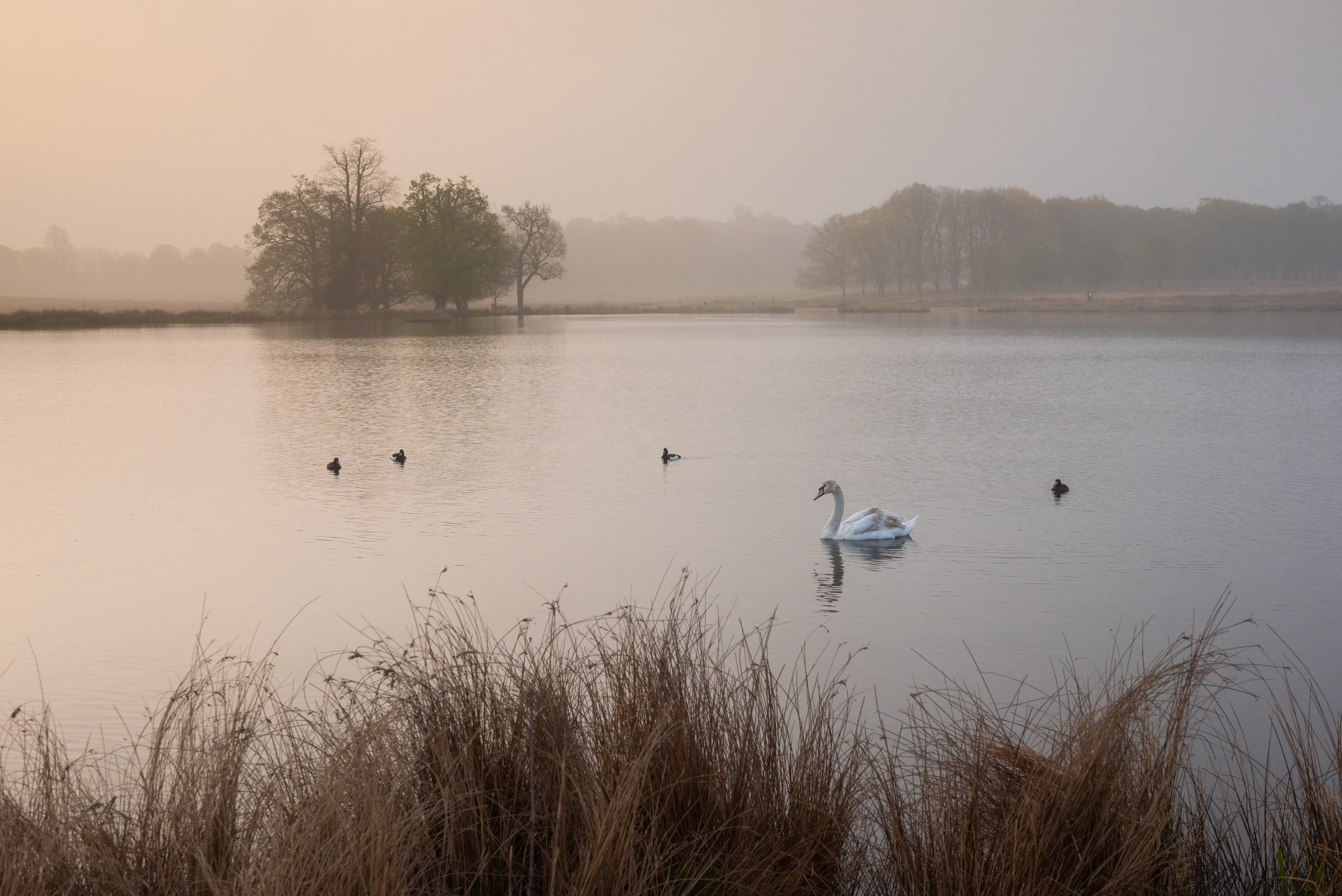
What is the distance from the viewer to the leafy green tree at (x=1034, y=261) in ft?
333

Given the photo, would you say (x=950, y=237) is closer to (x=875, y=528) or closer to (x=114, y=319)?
(x=114, y=319)

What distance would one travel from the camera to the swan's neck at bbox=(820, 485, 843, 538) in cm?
1009

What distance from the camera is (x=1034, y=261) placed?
101750mm

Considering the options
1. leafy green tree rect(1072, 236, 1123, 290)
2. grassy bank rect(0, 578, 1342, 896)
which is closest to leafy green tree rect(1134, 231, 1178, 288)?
leafy green tree rect(1072, 236, 1123, 290)

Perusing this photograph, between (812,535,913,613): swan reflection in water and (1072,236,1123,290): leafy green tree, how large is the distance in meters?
101

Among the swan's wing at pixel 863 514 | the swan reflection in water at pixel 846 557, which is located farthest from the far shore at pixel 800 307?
the swan reflection in water at pixel 846 557

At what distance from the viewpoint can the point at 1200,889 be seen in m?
3.58

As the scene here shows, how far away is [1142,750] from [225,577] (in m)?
7.58

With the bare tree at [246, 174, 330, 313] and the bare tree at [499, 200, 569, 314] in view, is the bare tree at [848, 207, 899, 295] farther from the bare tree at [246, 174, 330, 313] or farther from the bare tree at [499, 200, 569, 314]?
the bare tree at [246, 174, 330, 313]

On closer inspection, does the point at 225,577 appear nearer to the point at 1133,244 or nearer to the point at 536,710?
the point at 536,710

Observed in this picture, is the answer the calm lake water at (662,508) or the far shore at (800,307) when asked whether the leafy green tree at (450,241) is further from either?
the calm lake water at (662,508)

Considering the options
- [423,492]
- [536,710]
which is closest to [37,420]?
[423,492]

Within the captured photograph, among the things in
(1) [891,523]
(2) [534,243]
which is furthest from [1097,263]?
(1) [891,523]

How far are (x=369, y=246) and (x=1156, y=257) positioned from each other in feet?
268
